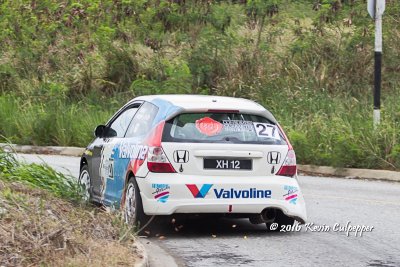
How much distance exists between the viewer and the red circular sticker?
11.7 m

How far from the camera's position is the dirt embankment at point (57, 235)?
841 centimetres

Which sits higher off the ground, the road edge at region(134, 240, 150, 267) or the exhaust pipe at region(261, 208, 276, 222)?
the road edge at region(134, 240, 150, 267)

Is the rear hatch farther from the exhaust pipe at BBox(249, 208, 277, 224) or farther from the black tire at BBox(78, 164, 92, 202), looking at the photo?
the black tire at BBox(78, 164, 92, 202)

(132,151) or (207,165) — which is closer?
(207,165)

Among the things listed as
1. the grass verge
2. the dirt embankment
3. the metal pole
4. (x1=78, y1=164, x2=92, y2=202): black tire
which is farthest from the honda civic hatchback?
the metal pole

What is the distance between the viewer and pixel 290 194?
11781 mm

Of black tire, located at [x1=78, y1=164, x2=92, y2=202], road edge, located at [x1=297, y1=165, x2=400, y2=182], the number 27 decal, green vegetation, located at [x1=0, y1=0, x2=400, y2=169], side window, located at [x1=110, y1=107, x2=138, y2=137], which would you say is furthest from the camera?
green vegetation, located at [x1=0, y1=0, x2=400, y2=169]

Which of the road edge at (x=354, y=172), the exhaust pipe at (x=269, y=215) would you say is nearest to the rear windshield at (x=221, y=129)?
the exhaust pipe at (x=269, y=215)

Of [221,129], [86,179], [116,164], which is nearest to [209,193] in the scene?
[221,129]

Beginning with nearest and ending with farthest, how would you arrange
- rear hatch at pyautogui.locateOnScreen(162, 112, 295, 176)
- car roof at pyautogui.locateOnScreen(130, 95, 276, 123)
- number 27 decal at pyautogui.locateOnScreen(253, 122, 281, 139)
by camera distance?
rear hatch at pyautogui.locateOnScreen(162, 112, 295, 176)
car roof at pyautogui.locateOnScreen(130, 95, 276, 123)
number 27 decal at pyautogui.locateOnScreen(253, 122, 281, 139)

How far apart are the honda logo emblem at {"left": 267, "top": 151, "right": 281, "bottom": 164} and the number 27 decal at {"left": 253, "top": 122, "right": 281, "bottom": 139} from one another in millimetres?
255

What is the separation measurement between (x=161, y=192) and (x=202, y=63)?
1721 centimetres

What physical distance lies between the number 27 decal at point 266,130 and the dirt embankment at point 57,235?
2125 mm

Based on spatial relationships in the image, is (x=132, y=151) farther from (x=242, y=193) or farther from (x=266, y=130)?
(x=266, y=130)
